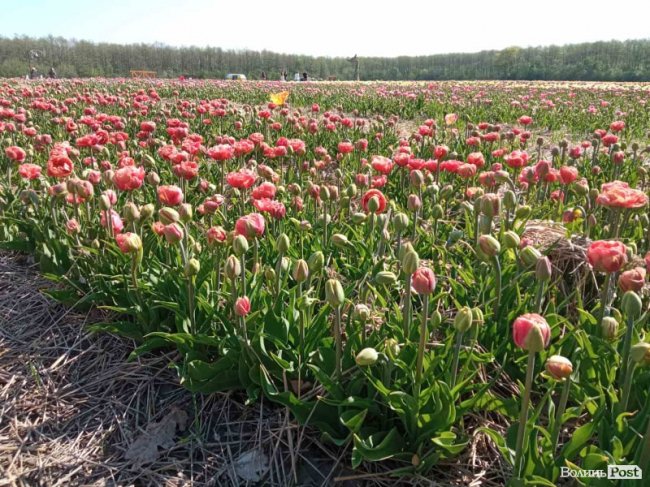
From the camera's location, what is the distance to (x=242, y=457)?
176 cm

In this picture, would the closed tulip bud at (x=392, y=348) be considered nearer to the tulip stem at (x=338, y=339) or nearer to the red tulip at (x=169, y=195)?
the tulip stem at (x=338, y=339)

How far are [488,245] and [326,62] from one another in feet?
274

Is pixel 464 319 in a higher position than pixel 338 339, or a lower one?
higher

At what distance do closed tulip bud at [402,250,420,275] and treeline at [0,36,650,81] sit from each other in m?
50.4

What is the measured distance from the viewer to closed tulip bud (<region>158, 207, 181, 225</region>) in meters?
2.08

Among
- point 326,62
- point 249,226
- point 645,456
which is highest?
point 326,62

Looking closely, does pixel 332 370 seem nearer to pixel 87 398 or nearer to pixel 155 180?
pixel 87 398

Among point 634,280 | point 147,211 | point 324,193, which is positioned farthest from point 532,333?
point 147,211

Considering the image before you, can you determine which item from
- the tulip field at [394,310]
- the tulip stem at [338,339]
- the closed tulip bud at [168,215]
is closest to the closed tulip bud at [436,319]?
the tulip field at [394,310]

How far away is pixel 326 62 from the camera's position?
80188mm

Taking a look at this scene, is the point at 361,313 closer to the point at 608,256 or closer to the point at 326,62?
the point at 608,256

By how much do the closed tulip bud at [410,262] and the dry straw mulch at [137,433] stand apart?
0.63 metres

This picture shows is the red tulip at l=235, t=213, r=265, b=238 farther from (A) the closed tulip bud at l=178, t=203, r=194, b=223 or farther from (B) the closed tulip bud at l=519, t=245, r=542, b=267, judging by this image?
(B) the closed tulip bud at l=519, t=245, r=542, b=267

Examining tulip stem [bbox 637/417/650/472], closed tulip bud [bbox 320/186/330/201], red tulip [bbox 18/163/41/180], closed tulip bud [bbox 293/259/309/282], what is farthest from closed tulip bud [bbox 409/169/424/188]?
red tulip [bbox 18/163/41/180]
